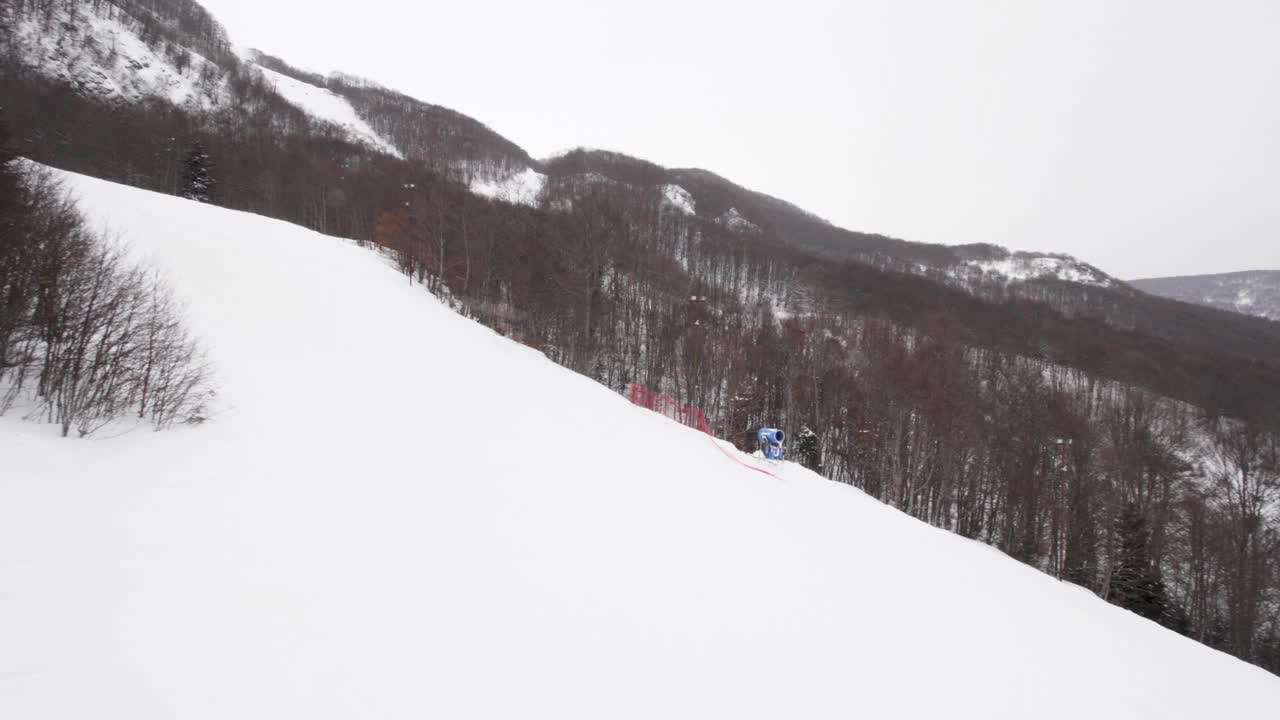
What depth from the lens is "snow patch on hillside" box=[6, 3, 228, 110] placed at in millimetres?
61875

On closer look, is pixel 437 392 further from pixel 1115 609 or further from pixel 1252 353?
pixel 1252 353

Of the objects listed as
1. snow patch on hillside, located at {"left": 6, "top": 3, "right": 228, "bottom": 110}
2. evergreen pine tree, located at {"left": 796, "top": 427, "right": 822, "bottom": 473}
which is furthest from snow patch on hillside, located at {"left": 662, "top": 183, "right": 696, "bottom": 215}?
snow patch on hillside, located at {"left": 6, "top": 3, "right": 228, "bottom": 110}

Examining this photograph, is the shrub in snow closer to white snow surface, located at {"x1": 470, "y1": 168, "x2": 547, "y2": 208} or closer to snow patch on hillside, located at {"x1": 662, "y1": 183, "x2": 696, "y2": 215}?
white snow surface, located at {"x1": 470, "y1": 168, "x2": 547, "y2": 208}

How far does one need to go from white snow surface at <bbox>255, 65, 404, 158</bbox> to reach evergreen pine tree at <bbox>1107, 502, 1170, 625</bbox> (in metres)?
124

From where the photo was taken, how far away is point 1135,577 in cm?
2319

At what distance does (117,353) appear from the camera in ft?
21.7

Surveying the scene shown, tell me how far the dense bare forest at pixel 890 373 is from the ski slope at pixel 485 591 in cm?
1045

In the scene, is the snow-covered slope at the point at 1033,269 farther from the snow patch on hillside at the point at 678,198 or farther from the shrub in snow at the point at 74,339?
the shrub in snow at the point at 74,339

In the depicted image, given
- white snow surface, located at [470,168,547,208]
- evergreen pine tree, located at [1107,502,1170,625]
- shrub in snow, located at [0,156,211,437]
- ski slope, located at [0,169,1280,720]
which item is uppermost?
white snow surface, located at [470,168,547,208]

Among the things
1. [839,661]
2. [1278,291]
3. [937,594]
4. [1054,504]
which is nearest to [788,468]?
[937,594]

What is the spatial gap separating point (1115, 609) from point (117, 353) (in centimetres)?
1787

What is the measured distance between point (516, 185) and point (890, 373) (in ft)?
308

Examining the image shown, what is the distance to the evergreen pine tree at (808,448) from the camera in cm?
3228

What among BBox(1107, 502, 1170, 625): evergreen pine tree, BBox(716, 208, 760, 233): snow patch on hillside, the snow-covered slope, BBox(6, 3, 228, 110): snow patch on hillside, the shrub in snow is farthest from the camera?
the snow-covered slope
